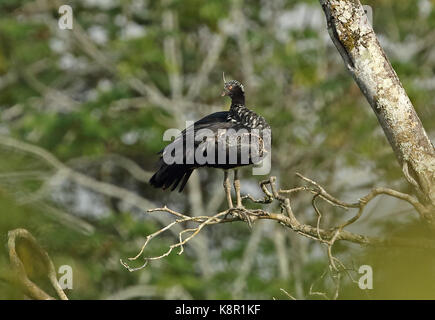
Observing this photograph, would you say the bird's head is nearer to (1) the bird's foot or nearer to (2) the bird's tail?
(2) the bird's tail

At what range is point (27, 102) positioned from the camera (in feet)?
52.7

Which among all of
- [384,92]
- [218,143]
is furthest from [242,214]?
[384,92]

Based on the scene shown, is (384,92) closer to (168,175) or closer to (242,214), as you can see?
(242,214)

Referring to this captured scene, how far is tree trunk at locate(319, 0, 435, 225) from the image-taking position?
3496 millimetres

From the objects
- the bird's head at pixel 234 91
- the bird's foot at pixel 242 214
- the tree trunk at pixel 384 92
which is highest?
the bird's head at pixel 234 91

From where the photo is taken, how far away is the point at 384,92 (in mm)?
3539

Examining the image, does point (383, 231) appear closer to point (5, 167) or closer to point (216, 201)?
point (5, 167)

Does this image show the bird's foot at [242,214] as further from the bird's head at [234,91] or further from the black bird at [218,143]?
the bird's head at [234,91]

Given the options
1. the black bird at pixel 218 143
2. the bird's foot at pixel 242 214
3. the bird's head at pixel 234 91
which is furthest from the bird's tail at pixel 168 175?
the bird's head at pixel 234 91

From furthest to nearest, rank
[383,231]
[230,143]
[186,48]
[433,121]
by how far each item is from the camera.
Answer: [186,48], [433,121], [230,143], [383,231]

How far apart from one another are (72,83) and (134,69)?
312 centimetres

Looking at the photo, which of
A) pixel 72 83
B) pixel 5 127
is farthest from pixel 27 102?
pixel 72 83

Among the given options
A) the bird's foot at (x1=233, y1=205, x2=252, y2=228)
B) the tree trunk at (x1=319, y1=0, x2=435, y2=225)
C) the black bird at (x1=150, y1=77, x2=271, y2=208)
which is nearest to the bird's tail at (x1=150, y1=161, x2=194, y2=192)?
the black bird at (x1=150, y1=77, x2=271, y2=208)

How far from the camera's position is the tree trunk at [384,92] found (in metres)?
3.50
